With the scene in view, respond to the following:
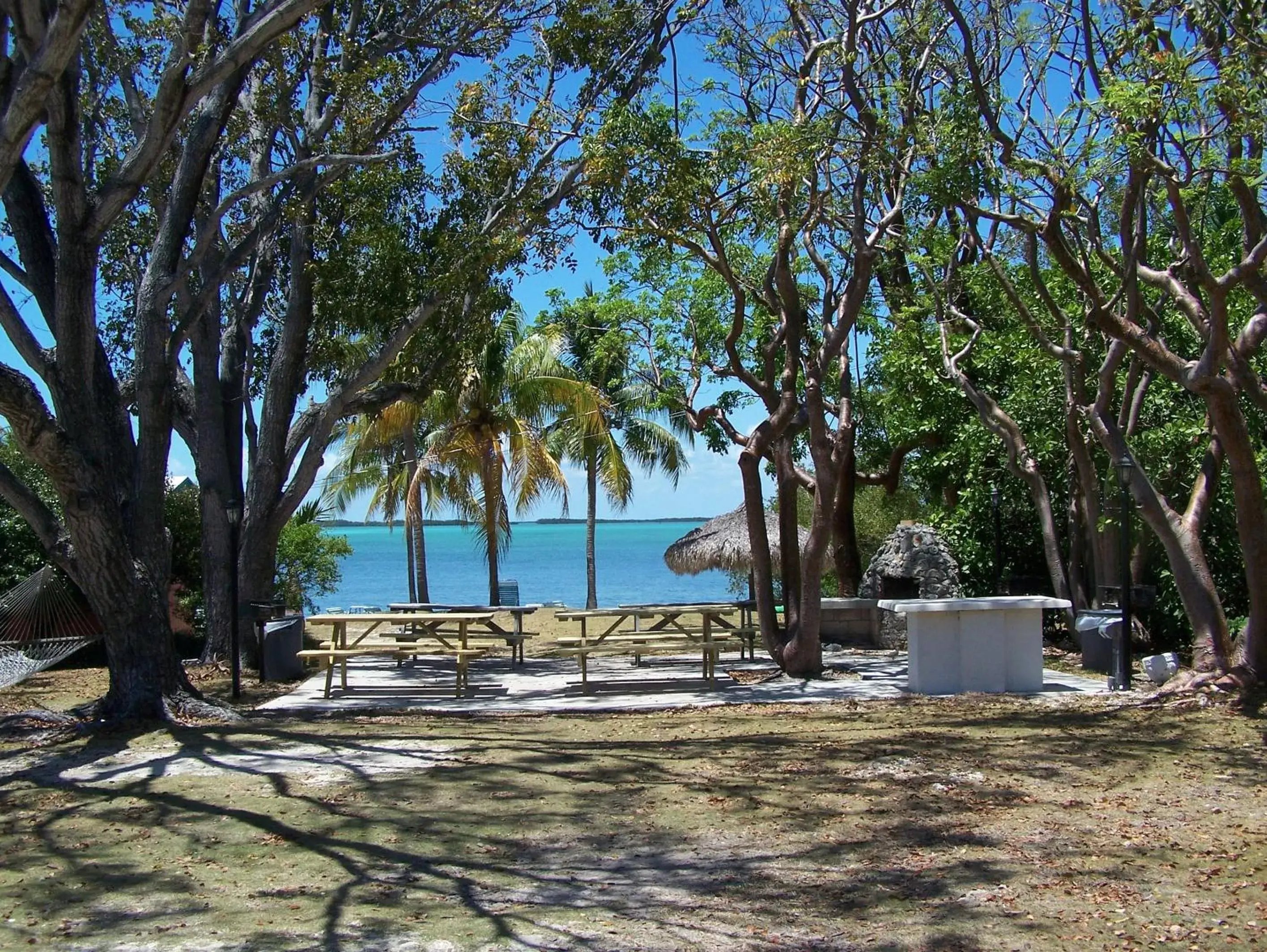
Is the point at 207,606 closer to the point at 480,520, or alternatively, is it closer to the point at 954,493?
the point at 954,493

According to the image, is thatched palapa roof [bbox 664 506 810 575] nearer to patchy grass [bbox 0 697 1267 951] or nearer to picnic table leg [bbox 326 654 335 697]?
picnic table leg [bbox 326 654 335 697]

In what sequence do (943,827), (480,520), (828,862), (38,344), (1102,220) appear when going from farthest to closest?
1. (480,520)
2. (1102,220)
3. (38,344)
4. (943,827)
5. (828,862)

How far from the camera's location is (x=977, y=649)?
11.3 metres

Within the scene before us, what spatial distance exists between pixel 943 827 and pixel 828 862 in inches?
33.2

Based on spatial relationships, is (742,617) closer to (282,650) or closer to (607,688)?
(607,688)

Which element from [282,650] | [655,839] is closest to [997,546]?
[282,650]

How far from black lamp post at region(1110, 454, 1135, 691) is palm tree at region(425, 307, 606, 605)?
49.1 feet

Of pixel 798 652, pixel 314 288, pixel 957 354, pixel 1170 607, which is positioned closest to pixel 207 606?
pixel 314 288

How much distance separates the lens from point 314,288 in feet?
44.2

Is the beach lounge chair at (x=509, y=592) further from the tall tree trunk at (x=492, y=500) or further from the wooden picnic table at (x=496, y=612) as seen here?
the wooden picnic table at (x=496, y=612)

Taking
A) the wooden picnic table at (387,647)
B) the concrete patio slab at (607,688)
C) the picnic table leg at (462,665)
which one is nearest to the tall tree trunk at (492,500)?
the concrete patio slab at (607,688)

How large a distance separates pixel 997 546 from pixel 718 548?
18.4 ft

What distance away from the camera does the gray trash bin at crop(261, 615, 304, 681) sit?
13.3 metres

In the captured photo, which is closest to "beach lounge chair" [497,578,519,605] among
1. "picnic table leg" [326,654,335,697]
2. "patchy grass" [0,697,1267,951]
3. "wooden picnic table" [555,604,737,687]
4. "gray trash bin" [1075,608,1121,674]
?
"wooden picnic table" [555,604,737,687]
